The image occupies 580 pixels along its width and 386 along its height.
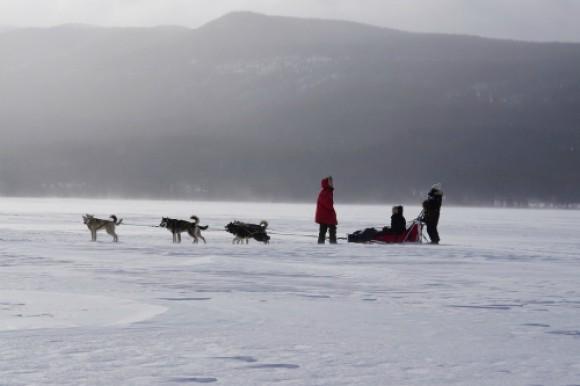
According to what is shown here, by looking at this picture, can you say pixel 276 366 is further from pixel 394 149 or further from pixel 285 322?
pixel 394 149

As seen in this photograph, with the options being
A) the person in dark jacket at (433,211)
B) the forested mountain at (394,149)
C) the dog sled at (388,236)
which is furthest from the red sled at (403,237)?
the forested mountain at (394,149)

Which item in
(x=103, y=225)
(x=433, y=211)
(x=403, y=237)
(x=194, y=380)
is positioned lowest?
(x=194, y=380)

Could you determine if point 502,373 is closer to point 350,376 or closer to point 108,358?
point 350,376

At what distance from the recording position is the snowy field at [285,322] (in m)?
5.86

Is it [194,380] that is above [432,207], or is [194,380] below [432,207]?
below

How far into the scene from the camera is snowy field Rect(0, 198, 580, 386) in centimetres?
586

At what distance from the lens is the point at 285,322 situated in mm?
8117

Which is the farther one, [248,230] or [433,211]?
[433,211]

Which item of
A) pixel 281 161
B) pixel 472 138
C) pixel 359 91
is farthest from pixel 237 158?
pixel 472 138

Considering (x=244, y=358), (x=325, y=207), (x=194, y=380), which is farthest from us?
(x=325, y=207)

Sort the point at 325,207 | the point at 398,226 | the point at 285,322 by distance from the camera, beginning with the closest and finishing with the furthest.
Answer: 1. the point at 285,322
2. the point at 325,207
3. the point at 398,226

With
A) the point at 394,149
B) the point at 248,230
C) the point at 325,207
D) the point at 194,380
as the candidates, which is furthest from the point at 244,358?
the point at 394,149

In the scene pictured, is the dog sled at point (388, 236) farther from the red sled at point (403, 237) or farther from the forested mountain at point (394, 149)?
the forested mountain at point (394, 149)

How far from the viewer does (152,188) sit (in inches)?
7367
